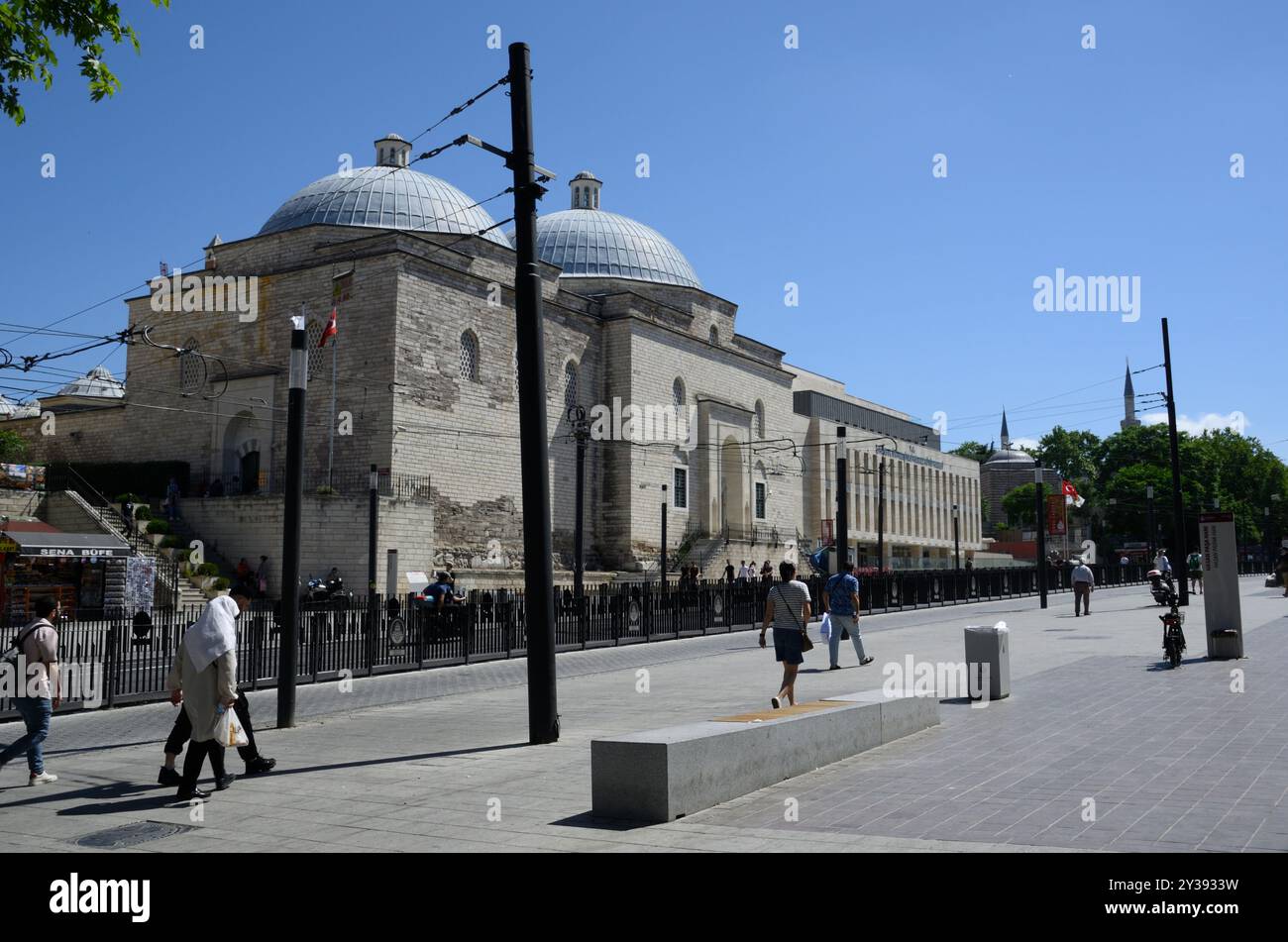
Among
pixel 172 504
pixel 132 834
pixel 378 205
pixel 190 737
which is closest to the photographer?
pixel 132 834

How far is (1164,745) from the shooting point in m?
8.40

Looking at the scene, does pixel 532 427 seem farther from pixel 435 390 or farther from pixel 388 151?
pixel 388 151

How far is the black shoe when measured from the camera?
8383 mm

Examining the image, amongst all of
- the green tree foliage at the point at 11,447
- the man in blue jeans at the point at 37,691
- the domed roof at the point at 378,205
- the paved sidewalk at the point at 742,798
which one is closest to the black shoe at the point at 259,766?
the paved sidewalk at the point at 742,798

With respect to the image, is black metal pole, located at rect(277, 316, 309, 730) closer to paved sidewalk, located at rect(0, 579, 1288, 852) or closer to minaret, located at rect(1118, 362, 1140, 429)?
paved sidewalk, located at rect(0, 579, 1288, 852)

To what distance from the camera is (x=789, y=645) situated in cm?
1106

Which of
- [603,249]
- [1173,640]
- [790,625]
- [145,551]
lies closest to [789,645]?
[790,625]

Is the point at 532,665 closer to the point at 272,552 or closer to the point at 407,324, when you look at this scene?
the point at 272,552

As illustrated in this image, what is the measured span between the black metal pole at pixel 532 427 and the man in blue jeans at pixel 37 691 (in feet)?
12.9

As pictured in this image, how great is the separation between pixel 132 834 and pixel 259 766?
6.43 ft

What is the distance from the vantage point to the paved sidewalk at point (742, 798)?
231 inches

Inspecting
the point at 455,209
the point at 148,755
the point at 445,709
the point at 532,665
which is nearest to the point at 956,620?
the point at 445,709
